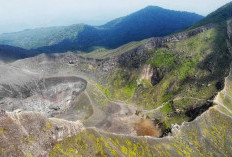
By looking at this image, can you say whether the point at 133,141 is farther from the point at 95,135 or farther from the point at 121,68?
the point at 121,68

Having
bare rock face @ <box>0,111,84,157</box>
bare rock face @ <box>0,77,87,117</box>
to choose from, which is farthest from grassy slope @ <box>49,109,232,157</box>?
bare rock face @ <box>0,77,87,117</box>

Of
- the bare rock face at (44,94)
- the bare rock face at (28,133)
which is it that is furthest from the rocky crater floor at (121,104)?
the bare rock face at (44,94)

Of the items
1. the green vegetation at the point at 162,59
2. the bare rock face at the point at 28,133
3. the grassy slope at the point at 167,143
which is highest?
the green vegetation at the point at 162,59

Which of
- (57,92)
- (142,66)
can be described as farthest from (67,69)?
(142,66)

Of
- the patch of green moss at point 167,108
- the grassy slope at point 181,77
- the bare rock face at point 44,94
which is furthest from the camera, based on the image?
the bare rock face at point 44,94

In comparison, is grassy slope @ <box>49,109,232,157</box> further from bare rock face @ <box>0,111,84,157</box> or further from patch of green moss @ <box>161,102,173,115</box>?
patch of green moss @ <box>161,102,173,115</box>

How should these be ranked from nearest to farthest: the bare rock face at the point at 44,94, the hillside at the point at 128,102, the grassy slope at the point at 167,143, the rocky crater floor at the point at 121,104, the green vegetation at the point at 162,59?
the rocky crater floor at the point at 121,104 < the hillside at the point at 128,102 < the grassy slope at the point at 167,143 < the bare rock face at the point at 44,94 < the green vegetation at the point at 162,59

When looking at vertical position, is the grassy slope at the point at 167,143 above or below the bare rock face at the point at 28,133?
below

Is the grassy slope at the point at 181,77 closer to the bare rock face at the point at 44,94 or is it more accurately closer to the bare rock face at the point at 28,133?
the bare rock face at the point at 44,94
